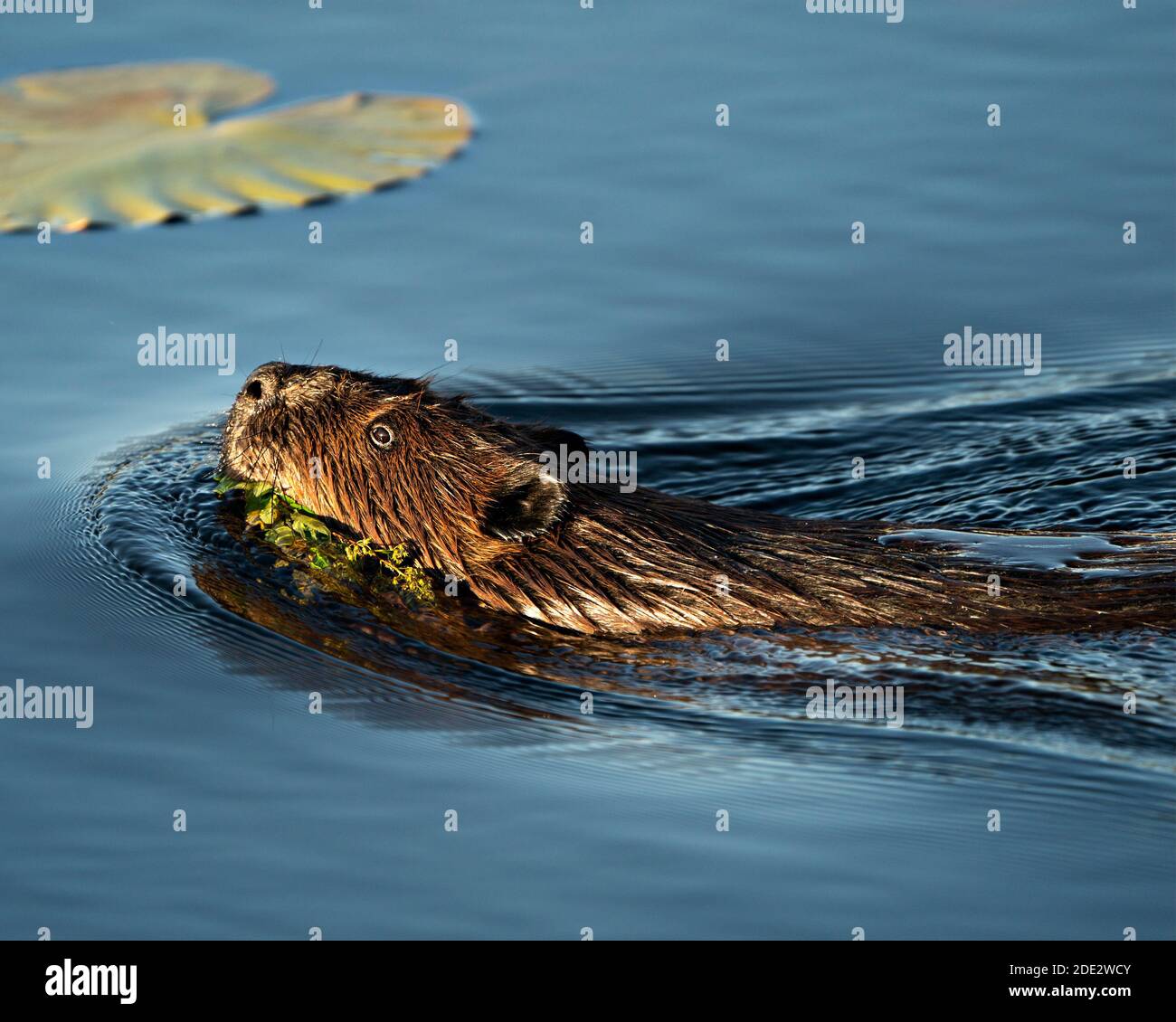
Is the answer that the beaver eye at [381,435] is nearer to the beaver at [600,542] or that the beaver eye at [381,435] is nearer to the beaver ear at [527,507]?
the beaver at [600,542]

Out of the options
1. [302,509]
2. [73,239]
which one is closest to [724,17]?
[73,239]

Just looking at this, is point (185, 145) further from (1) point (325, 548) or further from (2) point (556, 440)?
(2) point (556, 440)

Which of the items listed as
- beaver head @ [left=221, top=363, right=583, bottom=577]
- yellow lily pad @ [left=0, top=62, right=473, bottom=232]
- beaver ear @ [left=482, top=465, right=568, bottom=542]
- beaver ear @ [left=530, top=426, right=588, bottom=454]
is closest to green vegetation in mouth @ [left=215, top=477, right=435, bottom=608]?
beaver head @ [left=221, top=363, right=583, bottom=577]

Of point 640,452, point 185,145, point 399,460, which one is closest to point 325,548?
point 399,460

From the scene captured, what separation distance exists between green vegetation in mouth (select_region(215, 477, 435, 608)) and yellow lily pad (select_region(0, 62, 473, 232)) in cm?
319

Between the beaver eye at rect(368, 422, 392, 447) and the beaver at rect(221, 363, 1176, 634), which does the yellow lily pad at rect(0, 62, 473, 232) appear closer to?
the beaver at rect(221, 363, 1176, 634)

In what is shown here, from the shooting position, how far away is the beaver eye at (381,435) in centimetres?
662

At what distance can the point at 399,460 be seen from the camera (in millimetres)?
6609

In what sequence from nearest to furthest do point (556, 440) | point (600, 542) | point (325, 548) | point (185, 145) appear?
point (600, 542)
point (556, 440)
point (325, 548)
point (185, 145)

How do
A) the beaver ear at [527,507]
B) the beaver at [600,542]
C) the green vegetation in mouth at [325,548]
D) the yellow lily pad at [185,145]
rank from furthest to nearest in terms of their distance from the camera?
the yellow lily pad at [185,145], the green vegetation in mouth at [325,548], the beaver ear at [527,507], the beaver at [600,542]

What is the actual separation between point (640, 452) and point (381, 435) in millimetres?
2196

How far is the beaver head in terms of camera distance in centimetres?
642

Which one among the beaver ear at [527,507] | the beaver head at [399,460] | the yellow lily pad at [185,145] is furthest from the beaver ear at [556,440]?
the yellow lily pad at [185,145]

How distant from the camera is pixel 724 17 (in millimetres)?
12086
